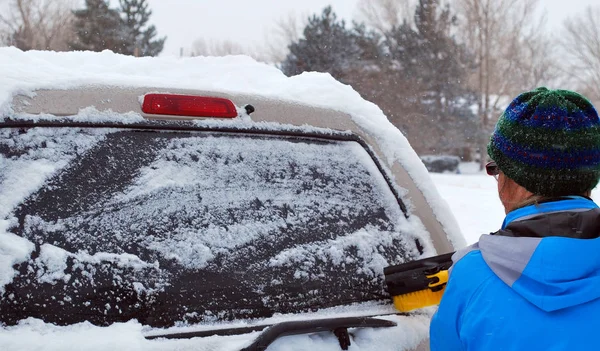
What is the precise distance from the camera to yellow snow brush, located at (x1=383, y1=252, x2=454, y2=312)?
192cm

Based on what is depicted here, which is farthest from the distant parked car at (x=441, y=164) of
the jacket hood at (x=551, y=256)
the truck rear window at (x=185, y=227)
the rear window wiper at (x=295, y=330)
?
the jacket hood at (x=551, y=256)

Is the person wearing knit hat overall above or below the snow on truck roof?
below

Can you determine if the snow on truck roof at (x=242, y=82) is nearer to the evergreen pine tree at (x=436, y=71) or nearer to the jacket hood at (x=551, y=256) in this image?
the jacket hood at (x=551, y=256)

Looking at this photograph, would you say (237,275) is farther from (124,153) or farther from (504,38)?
(504,38)

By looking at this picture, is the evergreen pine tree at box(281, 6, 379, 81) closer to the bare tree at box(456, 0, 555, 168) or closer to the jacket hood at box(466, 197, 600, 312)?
the bare tree at box(456, 0, 555, 168)

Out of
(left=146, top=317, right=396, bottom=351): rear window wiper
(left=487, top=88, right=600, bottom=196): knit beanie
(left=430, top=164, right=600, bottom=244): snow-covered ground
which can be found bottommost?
(left=430, top=164, right=600, bottom=244): snow-covered ground

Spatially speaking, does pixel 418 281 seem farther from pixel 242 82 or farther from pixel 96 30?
pixel 96 30

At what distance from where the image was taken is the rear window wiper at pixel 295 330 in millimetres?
1603

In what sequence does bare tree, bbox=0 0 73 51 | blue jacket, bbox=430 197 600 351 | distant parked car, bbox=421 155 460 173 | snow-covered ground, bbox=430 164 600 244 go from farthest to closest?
distant parked car, bbox=421 155 460 173
bare tree, bbox=0 0 73 51
snow-covered ground, bbox=430 164 600 244
blue jacket, bbox=430 197 600 351

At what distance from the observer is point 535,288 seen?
133 centimetres

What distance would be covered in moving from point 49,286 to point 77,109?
1.72 ft

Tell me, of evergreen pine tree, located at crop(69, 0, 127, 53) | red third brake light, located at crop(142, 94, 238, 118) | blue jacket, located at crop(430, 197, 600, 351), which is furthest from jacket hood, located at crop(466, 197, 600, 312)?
evergreen pine tree, located at crop(69, 0, 127, 53)

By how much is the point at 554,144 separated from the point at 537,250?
0.29m

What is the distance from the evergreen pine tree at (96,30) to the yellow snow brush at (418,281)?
27.8 metres
